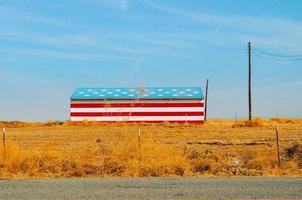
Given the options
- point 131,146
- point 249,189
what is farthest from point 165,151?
point 249,189

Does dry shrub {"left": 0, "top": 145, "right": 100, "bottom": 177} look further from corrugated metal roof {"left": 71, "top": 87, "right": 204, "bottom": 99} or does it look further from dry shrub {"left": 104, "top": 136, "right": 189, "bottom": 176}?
corrugated metal roof {"left": 71, "top": 87, "right": 204, "bottom": 99}

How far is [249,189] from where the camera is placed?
12.5 meters

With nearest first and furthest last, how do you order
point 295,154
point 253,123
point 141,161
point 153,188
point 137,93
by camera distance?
point 153,188
point 141,161
point 295,154
point 253,123
point 137,93

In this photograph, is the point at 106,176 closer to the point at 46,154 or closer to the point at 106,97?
the point at 46,154

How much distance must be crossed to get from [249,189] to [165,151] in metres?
5.33

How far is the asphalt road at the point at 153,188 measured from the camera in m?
11.7

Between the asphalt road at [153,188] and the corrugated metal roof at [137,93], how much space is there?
41619 millimetres

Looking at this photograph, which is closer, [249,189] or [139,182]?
[249,189]

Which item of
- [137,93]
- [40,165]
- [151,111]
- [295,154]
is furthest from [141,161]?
[137,93]

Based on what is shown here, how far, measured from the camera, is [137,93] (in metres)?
59.5

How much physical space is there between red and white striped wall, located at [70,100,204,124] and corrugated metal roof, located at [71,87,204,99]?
28.9 inches

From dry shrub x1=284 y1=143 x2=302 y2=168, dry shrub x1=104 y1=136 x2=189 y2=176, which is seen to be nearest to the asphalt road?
dry shrub x1=104 y1=136 x2=189 y2=176

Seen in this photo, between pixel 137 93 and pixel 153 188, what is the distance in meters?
46.7

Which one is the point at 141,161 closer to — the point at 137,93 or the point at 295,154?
the point at 295,154
